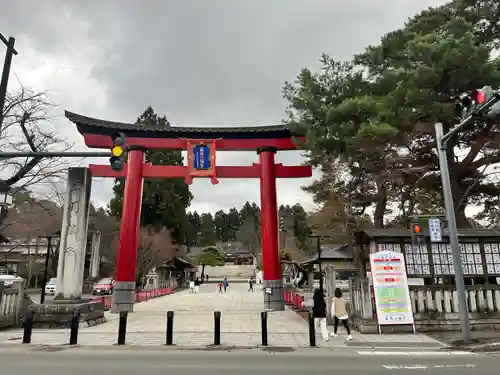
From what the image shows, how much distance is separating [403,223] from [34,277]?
47.8 metres

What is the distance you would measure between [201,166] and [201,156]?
60 centimetres

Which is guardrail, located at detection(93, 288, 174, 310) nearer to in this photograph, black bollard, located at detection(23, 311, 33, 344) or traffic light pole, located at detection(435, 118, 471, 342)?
black bollard, located at detection(23, 311, 33, 344)

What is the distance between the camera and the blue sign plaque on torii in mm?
21578

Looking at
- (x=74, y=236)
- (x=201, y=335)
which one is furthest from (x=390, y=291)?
(x=74, y=236)

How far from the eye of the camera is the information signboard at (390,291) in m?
12.4

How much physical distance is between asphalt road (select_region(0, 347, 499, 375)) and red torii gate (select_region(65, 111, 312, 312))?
10737 millimetres

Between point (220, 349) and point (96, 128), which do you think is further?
point (96, 128)

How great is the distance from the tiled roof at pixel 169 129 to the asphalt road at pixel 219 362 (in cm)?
1390

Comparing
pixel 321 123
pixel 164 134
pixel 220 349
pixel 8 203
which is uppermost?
pixel 164 134

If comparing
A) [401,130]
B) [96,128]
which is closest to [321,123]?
[401,130]

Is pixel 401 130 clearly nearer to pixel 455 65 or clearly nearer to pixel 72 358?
pixel 455 65

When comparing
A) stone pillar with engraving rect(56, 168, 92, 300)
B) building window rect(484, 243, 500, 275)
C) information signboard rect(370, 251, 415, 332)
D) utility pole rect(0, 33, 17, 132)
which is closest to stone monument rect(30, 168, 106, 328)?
stone pillar with engraving rect(56, 168, 92, 300)

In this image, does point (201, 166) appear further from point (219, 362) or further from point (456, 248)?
point (219, 362)

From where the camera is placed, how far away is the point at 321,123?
54.6 ft
